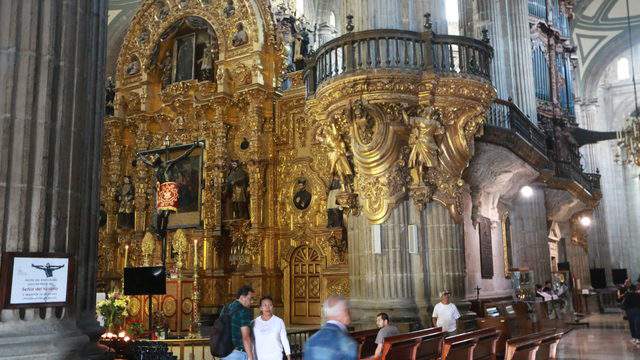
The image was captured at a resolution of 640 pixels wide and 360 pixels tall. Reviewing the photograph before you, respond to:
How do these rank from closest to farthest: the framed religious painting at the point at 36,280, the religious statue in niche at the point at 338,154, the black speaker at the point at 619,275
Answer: the framed religious painting at the point at 36,280 → the religious statue in niche at the point at 338,154 → the black speaker at the point at 619,275

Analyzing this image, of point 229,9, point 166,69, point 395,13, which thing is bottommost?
point 395,13

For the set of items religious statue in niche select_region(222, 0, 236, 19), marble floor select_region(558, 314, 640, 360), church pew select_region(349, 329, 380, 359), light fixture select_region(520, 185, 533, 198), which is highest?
religious statue in niche select_region(222, 0, 236, 19)

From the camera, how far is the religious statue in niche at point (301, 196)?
17641 millimetres

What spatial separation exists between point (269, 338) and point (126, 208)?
630 inches

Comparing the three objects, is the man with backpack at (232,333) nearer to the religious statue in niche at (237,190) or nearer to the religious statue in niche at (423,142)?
the religious statue in niche at (423,142)

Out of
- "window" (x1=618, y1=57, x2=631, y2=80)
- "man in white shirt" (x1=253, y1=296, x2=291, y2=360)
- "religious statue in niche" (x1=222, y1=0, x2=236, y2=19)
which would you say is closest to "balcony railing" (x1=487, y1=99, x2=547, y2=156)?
"man in white shirt" (x1=253, y1=296, x2=291, y2=360)

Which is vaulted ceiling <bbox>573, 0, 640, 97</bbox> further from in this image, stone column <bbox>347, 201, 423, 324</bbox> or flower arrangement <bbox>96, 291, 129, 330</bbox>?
flower arrangement <bbox>96, 291, 129, 330</bbox>

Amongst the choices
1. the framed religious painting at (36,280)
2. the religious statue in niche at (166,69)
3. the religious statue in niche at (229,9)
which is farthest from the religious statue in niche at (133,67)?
the framed religious painting at (36,280)

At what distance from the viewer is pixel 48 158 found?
16.0 feet

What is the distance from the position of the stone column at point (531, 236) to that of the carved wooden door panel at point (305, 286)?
5551 millimetres

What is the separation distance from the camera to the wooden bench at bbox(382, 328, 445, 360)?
6.80 meters

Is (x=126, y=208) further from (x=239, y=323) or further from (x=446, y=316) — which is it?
(x=239, y=323)

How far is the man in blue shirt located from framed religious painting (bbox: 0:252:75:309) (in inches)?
86.0

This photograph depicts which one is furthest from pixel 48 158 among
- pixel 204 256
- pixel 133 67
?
pixel 133 67
